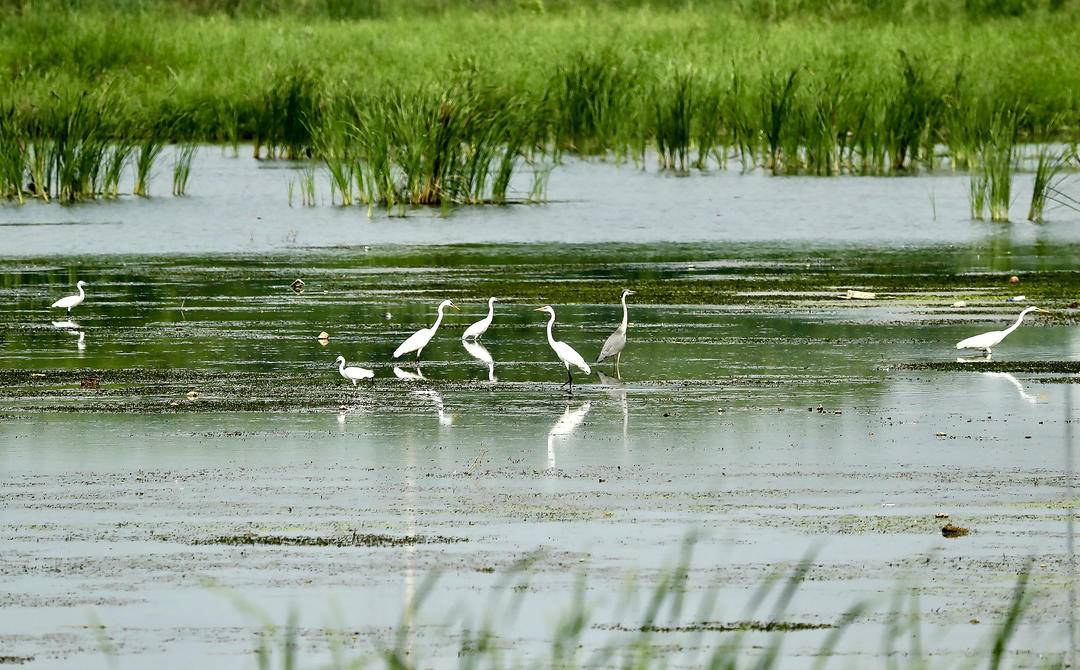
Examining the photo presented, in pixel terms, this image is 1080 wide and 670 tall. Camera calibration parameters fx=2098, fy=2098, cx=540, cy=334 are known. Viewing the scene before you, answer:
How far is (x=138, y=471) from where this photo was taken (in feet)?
30.8

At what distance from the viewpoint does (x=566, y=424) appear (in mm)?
10773

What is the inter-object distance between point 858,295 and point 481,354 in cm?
449

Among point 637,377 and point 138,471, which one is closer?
point 138,471

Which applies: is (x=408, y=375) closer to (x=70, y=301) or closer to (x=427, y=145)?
(x=70, y=301)

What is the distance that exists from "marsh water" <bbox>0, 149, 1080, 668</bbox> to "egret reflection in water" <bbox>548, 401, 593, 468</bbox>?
0.05 meters

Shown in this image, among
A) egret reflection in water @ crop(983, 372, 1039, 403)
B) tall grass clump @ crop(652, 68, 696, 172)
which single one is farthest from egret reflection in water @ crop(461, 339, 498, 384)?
tall grass clump @ crop(652, 68, 696, 172)

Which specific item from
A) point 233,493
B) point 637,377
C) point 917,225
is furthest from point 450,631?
point 917,225

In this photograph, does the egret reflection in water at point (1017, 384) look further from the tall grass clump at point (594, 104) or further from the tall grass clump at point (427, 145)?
the tall grass clump at point (594, 104)

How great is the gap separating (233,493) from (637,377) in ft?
13.4

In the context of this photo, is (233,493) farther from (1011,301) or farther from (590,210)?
(590,210)

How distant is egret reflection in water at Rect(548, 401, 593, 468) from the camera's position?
1003cm

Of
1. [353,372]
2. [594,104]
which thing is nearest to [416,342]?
[353,372]

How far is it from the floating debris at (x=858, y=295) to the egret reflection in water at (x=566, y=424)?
570 centimetres

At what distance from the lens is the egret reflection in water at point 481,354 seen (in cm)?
1264
